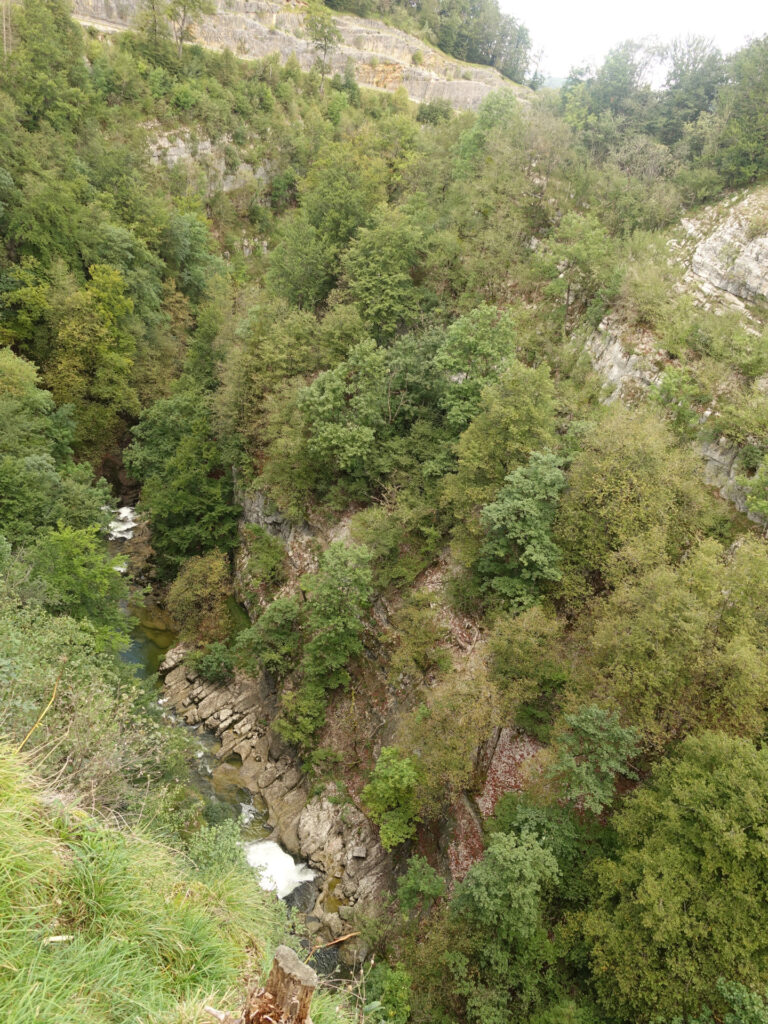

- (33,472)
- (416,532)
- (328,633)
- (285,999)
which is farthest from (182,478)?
(285,999)

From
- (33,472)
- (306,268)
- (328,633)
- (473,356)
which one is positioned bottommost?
(328,633)

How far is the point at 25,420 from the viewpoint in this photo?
25.1 m

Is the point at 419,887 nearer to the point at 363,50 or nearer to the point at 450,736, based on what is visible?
the point at 450,736

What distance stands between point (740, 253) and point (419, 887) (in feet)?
95.7

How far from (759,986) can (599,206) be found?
1305 inches

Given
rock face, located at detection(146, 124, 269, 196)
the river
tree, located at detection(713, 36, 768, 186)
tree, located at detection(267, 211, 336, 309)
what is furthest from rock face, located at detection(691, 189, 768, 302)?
rock face, located at detection(146, 124, 269, 196)

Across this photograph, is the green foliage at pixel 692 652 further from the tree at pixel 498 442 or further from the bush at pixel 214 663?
the bush at pixel 214 663

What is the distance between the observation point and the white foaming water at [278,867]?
18.2 metres

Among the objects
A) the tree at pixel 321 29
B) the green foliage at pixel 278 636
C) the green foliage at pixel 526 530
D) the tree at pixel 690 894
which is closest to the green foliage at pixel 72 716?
the green foliage at pixel 278 636

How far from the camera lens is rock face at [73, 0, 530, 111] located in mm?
56531

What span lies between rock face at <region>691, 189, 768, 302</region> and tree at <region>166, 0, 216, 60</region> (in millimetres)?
54041

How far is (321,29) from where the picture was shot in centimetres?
5931

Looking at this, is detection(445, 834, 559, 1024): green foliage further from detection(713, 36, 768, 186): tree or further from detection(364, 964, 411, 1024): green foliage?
detection(713, 36, 768, 186): tree

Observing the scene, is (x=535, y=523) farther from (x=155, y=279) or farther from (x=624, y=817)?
(x=155, y=279)
